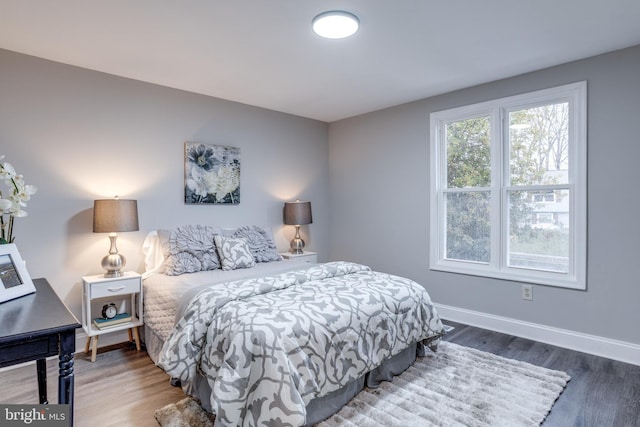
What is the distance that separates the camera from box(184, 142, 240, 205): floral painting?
354 centimetres

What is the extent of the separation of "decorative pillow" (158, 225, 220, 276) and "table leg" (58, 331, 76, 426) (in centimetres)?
167

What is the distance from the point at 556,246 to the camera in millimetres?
3064

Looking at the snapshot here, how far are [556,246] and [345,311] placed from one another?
2.14 metres

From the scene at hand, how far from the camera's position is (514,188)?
3.27 meters

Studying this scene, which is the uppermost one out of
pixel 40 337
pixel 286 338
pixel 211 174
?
pixel 211 174

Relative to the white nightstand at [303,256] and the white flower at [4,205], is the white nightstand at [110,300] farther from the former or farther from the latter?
the white nightstand at [303,256]

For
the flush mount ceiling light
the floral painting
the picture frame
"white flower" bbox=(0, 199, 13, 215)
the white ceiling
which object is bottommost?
the picture frame

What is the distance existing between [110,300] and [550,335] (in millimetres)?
3753

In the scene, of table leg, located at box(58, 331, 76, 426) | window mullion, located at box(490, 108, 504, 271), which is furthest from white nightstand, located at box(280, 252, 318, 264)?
table leg, located at box(58, 331, 76, 426)

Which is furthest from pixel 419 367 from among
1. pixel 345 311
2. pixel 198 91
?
pixel 198 91

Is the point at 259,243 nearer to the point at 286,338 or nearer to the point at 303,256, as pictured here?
the point at 303,256

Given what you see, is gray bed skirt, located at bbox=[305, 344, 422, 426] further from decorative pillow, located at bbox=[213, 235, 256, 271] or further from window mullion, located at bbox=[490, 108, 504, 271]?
decorative pillow, located at bbox=[213, 235, 256, 271]

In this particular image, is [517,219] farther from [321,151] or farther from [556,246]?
[321,151]

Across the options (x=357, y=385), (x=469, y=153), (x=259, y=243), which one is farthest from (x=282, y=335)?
(x=469, y=153)
